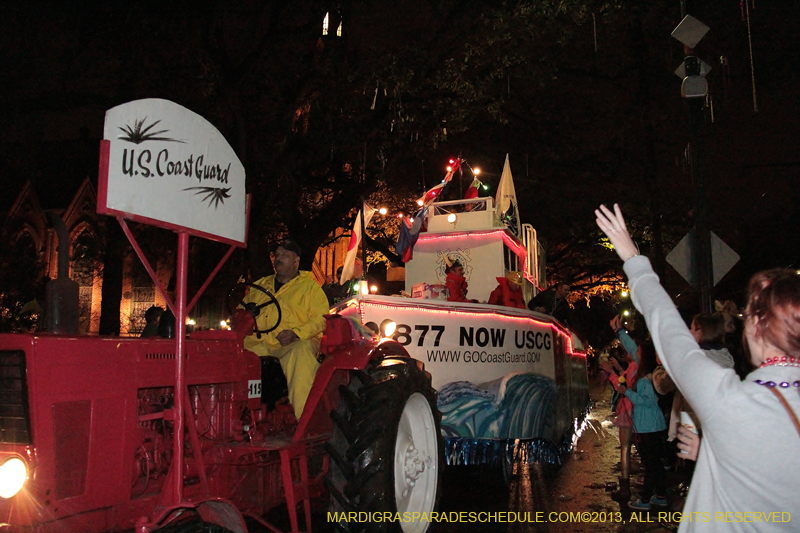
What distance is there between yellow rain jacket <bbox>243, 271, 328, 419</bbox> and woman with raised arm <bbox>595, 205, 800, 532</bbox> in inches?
125

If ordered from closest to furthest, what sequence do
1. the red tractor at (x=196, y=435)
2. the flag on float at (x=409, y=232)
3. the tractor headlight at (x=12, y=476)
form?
the tractor headlight at (x=12, y=476) < the red tractor at (x=196, y=435) < the flag on float at (x=409, y=232)

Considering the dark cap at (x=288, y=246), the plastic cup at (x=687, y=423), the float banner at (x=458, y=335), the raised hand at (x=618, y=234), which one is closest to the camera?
the raised hand at (x=618, y=234)

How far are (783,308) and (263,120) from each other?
12.3 meters

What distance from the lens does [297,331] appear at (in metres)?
4.72

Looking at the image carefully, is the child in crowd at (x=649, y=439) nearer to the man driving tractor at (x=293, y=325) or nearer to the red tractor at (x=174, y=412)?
the red tractor at (x=174, y=412)

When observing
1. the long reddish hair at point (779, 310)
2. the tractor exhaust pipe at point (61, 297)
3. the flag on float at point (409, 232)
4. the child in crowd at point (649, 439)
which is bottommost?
the child in crowd at point (649, 439)

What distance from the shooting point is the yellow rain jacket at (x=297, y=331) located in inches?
183

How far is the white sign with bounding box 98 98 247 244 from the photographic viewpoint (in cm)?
279

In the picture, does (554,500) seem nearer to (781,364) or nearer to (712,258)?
(712,258)

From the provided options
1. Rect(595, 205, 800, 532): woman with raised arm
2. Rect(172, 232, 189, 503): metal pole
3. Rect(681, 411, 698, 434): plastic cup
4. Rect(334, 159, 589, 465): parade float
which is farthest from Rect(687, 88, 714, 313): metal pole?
Rect(172, 232, 189, 503): metal pole

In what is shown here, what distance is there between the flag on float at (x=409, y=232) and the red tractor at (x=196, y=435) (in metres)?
4.79


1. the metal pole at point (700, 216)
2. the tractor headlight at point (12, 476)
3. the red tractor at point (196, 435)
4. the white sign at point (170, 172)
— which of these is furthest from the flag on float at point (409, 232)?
the tractor headlight at point (12, 476)

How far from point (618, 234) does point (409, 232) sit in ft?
26.5

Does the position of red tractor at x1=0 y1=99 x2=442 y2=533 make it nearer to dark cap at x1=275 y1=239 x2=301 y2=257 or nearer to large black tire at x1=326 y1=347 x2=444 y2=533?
large black tire at x1=326 y1=347 x2=444 y2=533
